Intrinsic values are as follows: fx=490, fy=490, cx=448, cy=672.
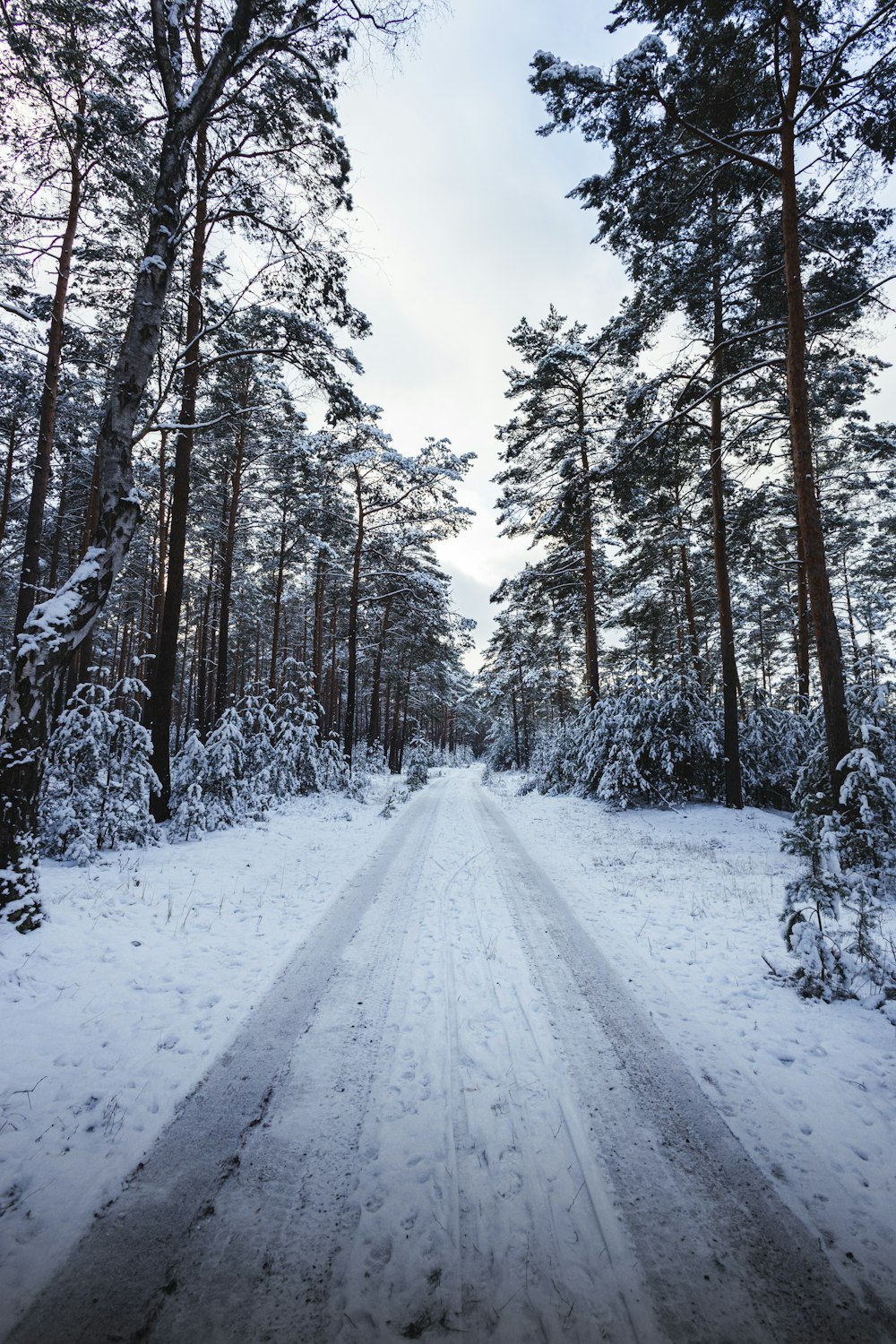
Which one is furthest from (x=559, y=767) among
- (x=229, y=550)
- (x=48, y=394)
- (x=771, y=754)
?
(x=48, y=394)

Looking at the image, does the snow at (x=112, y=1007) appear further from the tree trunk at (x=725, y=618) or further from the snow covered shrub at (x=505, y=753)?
the snow covered shrub at (x=505, y=753)

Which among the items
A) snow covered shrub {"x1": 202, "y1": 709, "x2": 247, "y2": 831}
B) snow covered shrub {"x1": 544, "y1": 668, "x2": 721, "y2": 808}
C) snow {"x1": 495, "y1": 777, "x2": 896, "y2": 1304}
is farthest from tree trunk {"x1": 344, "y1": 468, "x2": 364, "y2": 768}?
snow {"x1": 495, "y1": 777, "x2": 896, "y2": 1304}

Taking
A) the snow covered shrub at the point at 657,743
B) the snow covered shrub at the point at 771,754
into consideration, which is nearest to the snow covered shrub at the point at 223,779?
the snow covered shrub at the point at 657,743

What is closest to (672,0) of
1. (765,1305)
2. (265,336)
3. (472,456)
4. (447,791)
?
(265,336)

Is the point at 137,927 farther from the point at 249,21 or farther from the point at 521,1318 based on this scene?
the point at 249,21

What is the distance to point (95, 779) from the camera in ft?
23.2

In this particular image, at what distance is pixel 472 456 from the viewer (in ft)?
57.3

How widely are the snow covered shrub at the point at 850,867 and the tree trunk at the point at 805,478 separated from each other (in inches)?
15.1

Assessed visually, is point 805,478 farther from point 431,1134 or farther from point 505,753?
point 505,753

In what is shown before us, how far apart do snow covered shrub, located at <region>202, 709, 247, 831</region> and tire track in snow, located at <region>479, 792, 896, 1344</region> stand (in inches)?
308

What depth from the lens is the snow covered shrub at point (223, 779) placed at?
9680 mm

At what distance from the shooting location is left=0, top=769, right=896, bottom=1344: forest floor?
1832mm

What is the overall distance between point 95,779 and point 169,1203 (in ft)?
20.5

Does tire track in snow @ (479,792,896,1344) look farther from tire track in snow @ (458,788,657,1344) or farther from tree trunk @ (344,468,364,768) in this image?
tree trunk @ (344,468,364,768)
